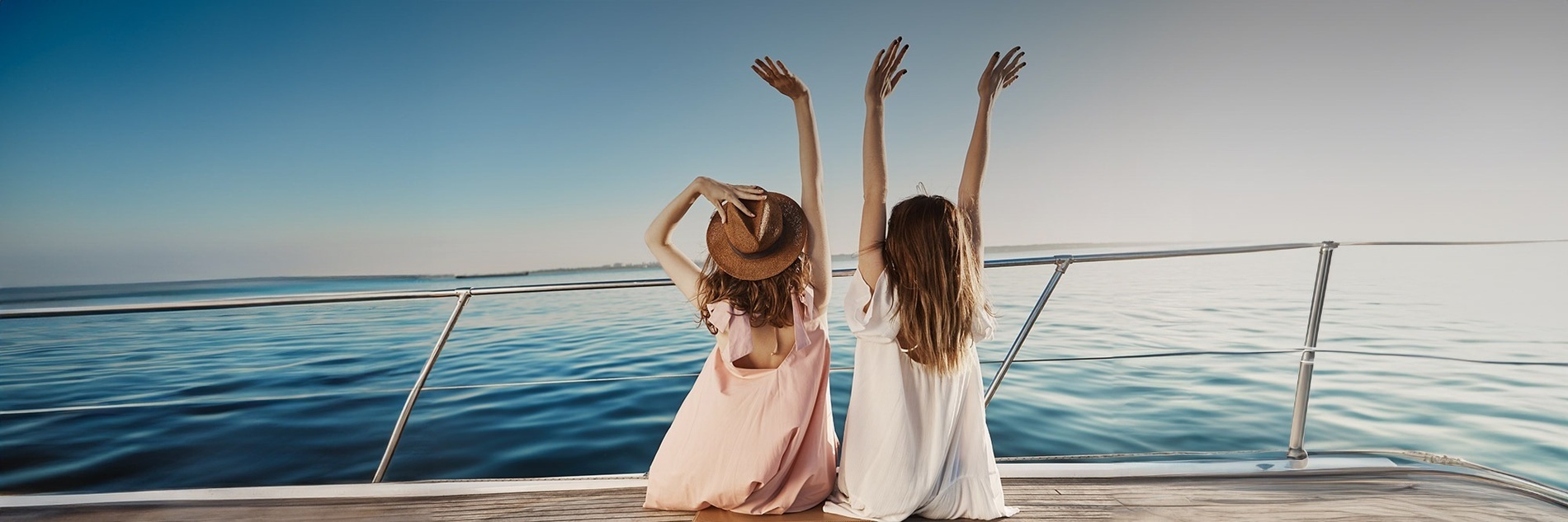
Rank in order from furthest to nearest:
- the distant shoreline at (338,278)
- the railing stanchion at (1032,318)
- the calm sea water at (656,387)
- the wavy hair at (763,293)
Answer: the distant shoreline at (338,278)
the calm sea water at (656,387)
the railing stanchion at (1032,318)
the wavy hair at (763,293)

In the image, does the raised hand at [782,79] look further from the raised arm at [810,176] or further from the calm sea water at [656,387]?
the calm sea water at [656,387]

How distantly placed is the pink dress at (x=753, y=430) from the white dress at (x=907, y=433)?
0.08m

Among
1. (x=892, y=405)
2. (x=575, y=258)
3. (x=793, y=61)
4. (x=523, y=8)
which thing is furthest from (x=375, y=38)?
(x=892, y=405)

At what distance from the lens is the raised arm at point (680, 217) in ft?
4.49

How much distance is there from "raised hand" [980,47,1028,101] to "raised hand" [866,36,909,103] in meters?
0.22

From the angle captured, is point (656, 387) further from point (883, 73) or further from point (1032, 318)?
point (883, 73)

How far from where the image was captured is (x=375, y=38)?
1598cm

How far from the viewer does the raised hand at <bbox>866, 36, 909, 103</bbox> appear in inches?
57.1

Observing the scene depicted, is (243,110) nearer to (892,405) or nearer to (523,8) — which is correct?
(523,8)

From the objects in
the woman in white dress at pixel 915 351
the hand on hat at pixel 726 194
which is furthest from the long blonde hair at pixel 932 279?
the hand on hat at pixel 726 194

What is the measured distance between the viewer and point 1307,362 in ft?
5.86

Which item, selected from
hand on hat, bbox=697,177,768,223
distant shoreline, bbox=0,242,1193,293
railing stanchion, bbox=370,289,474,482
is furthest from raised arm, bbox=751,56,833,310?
distant shoreline, bbox=0,242,1193,293

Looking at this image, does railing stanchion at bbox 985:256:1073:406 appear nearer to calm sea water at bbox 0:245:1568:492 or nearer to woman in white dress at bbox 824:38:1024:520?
A: calm sea water at bbox 0:245:1568:492

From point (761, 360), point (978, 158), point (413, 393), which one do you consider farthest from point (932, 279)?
point (413, 393)
